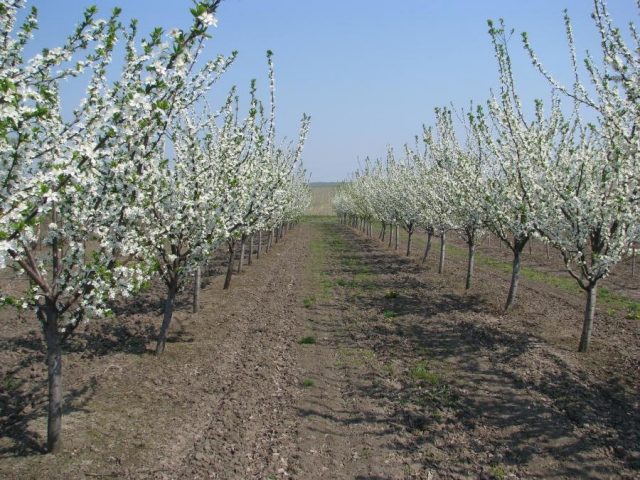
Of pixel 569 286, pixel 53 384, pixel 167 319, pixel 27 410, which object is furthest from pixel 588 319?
pixel 27 410

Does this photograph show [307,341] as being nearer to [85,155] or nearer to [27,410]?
[27,410]

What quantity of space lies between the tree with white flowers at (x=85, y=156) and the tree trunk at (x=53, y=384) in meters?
0.02

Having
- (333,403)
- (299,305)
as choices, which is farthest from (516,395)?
(299,305)

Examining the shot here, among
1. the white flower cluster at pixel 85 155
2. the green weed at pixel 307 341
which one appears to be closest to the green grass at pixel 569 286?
the green weed at pixel 307 341

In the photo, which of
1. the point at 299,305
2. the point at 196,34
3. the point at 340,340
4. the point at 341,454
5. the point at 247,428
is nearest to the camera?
the point at 196,34

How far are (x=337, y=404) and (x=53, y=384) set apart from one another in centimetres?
524

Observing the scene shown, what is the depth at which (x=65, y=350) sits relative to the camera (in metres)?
11.4

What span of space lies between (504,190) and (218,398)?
38.5 ft

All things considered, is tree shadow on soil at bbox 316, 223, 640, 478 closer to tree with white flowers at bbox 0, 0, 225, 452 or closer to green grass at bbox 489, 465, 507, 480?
green grass at bbox 489, 465, 507, 480

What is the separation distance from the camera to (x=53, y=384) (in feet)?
23.8

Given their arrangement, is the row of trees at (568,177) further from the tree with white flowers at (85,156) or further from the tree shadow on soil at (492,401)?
the tree with white flowers at (85,156)

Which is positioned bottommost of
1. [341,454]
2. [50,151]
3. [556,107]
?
[341,454]

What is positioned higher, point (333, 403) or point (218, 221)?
point (218, 221)

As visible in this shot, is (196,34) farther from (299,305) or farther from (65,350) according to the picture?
(299,305)
